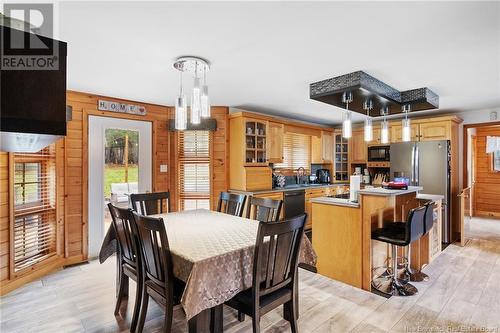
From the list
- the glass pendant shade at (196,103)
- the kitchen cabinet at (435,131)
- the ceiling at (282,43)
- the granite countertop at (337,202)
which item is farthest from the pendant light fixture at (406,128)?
the glass pendant shade at (196,103)

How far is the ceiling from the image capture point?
1.74 m

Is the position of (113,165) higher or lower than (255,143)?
lower

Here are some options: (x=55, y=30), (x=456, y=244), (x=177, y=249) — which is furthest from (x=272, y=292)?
(x=456, y=244)

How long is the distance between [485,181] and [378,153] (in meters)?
3.35

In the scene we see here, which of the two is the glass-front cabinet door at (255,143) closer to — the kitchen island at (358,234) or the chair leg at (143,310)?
the kitchen island at (358,234)

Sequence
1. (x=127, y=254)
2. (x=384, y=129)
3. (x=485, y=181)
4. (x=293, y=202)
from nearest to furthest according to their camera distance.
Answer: (x=127, y=254) → (x=384, y=129) → (x=293, y=202) → (x=485, y=181)

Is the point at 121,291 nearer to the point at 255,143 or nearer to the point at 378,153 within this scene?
the point at 255,143

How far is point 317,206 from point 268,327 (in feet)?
4.88

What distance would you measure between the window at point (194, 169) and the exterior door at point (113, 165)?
20.4 inches

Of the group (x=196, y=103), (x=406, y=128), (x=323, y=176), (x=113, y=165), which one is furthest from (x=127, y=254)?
(x=323, y=176)

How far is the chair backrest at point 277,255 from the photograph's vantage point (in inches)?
67.1

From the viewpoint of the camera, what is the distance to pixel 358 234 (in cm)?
289

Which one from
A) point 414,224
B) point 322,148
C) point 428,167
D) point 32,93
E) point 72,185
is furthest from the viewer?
point 322,148

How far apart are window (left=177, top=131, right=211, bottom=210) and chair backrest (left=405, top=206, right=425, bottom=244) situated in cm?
296
